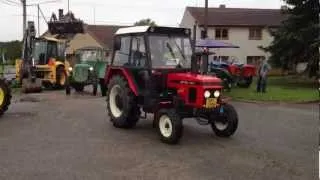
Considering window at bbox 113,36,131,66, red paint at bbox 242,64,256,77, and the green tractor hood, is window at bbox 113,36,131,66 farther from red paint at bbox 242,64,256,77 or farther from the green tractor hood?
red paint at bbox 242,64,256,77

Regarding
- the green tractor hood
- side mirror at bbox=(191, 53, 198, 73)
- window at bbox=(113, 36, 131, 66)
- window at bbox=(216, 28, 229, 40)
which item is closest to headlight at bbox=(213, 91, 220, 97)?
side mirror at bbox=(191, 53, 198, 73)

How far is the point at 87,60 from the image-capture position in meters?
29.3

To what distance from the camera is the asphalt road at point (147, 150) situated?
358 inches

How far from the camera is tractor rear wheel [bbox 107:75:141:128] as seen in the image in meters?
13.4

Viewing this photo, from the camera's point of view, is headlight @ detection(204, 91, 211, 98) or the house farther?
the house

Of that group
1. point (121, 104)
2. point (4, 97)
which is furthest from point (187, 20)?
point (121, 104)

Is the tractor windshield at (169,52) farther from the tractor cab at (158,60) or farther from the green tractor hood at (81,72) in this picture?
the green tractor hood at (81,72)

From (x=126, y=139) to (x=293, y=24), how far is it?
22.0 m

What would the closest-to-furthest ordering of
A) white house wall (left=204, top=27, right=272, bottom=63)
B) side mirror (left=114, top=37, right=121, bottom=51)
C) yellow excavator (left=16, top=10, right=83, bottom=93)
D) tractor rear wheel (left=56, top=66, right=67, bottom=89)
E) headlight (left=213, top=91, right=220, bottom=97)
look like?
headlight (left=213, top=91, right=220, bottom=97) → side mirror (left=114, top=37, right=121, bottom=51) → yellow excavator (left=16, top=10, right=83, bottom=93) → tractor rear wheel (left=56, top=66, right=67, bottom=89) → white house wall (left=204, top=27, right=272, bottom=63)

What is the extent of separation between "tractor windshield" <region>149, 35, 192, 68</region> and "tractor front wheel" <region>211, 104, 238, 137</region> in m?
1.30

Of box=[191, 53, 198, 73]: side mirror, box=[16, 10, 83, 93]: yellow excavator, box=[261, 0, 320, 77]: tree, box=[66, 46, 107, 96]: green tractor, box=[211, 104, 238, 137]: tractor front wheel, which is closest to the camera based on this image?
box=[211, 104, 238, 137]: tractor front wheel

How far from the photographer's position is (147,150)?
1102cm

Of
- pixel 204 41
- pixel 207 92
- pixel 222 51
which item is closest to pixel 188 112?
pixel 207 92

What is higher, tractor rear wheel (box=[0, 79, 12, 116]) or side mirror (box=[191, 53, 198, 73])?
side mirror (box=[191, 53, 198, 73])
